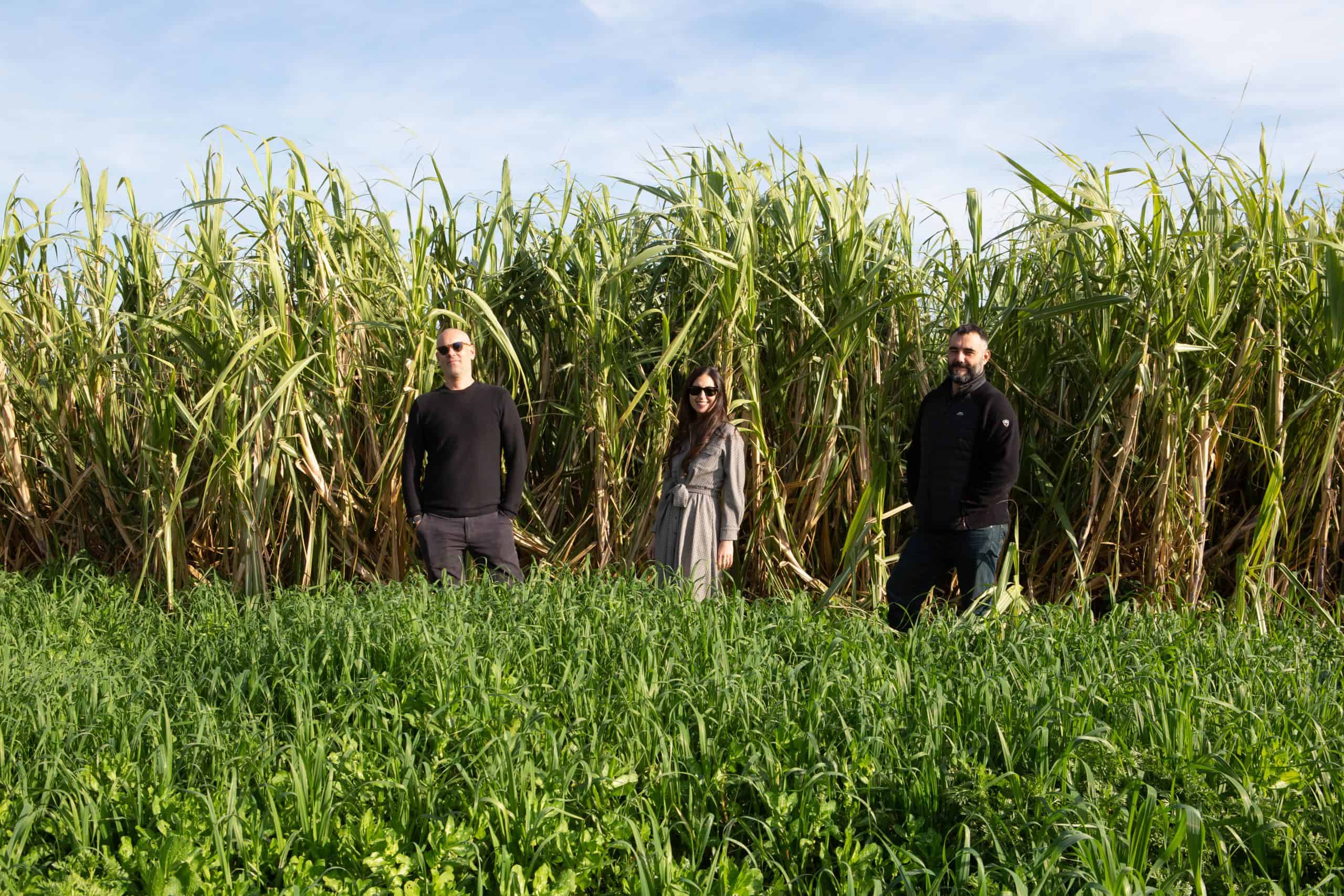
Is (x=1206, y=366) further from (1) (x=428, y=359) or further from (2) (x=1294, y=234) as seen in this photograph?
(1) (x=428, y=359)

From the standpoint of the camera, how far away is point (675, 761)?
251 cm

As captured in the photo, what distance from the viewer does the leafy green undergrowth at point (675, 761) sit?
209 cm


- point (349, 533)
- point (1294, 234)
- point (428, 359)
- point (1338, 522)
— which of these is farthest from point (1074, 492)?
point (349, 533)

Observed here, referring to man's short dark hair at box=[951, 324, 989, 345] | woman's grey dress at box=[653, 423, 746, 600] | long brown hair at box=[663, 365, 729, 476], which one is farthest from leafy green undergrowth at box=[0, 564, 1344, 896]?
man's short dark hair at box=[951, 324, 989, 345]

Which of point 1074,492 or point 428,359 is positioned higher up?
point 428,359

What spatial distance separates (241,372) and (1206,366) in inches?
160

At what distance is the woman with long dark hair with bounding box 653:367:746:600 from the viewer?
4.21m

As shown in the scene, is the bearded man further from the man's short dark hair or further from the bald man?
the bald man

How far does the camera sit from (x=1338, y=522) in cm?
446

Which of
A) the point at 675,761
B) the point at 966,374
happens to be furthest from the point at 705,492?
the point at 675,761

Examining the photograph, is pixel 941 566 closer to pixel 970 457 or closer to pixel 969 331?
pixel 970 457

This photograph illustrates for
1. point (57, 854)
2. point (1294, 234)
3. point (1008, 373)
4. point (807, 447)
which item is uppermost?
point (1294, 234)

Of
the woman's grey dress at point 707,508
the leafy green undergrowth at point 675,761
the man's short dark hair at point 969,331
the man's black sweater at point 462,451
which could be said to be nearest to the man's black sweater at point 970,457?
the man's short dark hair at point 969,331

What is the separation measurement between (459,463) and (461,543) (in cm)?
34
